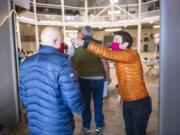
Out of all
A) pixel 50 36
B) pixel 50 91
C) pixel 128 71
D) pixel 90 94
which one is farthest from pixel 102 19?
pixel 50 91

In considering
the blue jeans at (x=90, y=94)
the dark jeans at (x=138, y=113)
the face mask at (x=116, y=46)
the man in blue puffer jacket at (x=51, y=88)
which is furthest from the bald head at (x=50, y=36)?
the blue jeans at (x=90, y=94)

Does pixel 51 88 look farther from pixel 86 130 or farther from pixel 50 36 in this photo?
pixel 86 130

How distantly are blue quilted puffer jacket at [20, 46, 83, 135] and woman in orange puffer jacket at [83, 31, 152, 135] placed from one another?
1.79 ft

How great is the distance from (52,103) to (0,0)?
2202mm

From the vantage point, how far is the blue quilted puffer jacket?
6.41ft

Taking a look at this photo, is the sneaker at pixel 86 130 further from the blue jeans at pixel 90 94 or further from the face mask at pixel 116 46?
the face mask at pixel 116 46

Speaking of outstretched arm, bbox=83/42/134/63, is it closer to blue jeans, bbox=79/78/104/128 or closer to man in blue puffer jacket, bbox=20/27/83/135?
man in blue puffer jacket, bbox=20/27/83/135

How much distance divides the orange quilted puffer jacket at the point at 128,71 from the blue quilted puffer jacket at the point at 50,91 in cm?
52

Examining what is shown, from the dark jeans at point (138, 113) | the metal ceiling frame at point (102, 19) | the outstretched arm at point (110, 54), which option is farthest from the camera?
the metal ceiling frame at point (102, 19)

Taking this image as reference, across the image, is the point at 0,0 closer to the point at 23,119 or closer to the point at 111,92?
the point at 23,119

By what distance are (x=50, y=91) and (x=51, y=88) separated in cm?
3

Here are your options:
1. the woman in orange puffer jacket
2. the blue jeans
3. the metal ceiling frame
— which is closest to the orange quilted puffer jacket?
the woman in orange puffer jacket

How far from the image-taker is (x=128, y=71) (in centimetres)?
249

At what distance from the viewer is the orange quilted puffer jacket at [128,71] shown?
2.41m
